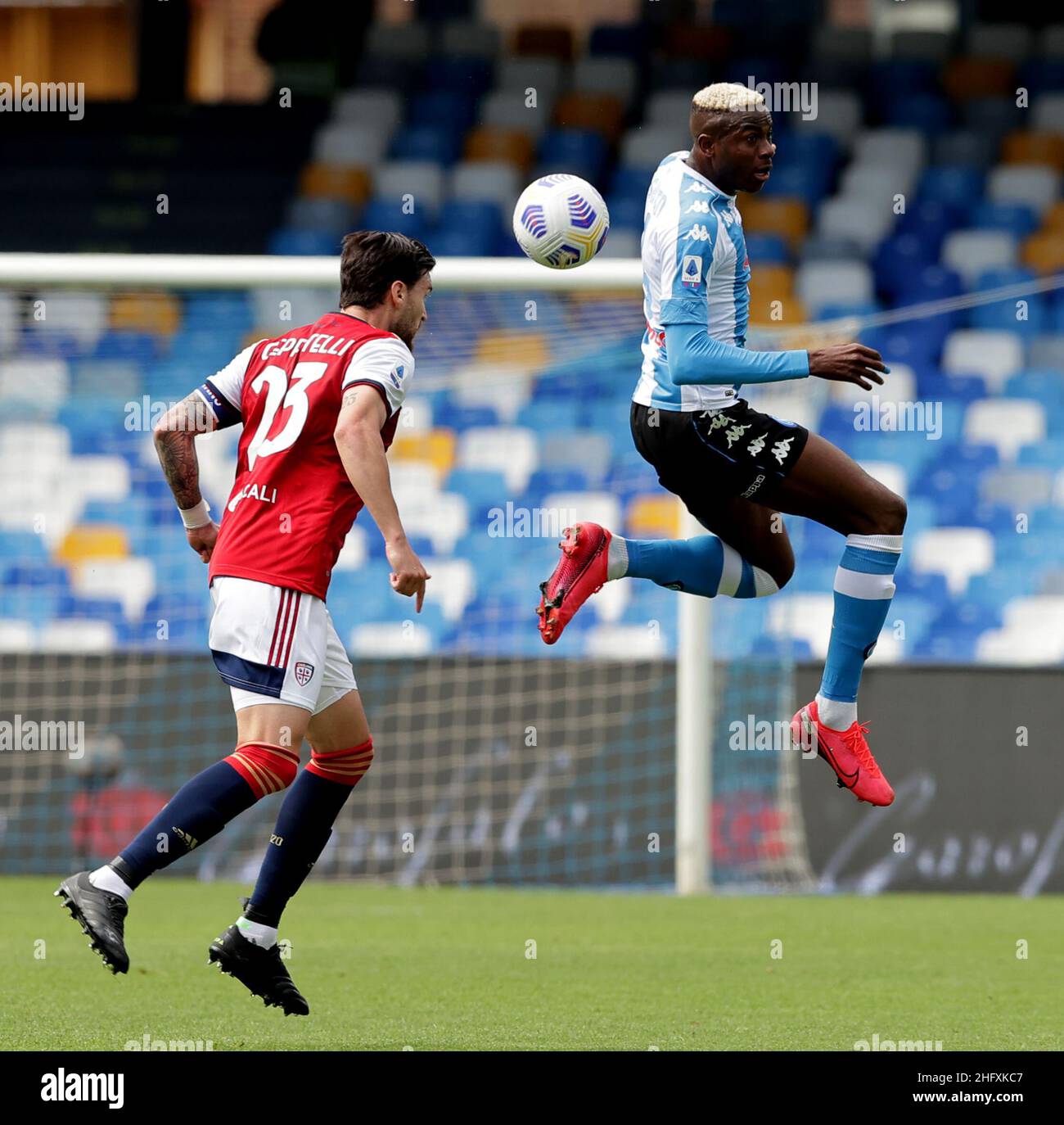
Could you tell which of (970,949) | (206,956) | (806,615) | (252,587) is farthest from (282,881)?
(806,615)

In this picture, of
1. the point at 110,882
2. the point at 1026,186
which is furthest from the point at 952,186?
the point at 110,882

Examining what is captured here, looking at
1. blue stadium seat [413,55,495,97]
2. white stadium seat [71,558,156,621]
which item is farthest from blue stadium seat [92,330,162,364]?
blue stadium seat [413,55,495,97]

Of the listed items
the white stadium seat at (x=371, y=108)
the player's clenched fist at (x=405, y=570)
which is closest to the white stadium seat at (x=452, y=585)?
the white stadium seat at (x=371, y=108)

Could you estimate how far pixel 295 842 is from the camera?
569cm

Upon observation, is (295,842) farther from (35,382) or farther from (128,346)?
(128,346)

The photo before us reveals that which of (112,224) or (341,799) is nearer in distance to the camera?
(341,799)

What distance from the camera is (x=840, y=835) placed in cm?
1105

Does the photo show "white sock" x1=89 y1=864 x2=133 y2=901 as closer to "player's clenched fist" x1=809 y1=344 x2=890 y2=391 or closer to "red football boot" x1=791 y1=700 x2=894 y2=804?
"red football boot" x1=791 y1=700 x2=894 y2=804

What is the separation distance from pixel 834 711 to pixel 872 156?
1118cm

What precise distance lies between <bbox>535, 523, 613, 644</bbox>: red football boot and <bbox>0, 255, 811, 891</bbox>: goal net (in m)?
4.16

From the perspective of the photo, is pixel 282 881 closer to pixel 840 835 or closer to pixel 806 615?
pixel 840 835

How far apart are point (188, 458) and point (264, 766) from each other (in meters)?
1.04

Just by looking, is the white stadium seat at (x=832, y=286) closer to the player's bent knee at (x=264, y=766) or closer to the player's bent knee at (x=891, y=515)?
the player's bent knee at (x=891, y=515)

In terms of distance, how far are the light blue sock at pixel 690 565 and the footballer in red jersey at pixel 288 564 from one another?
88cm
